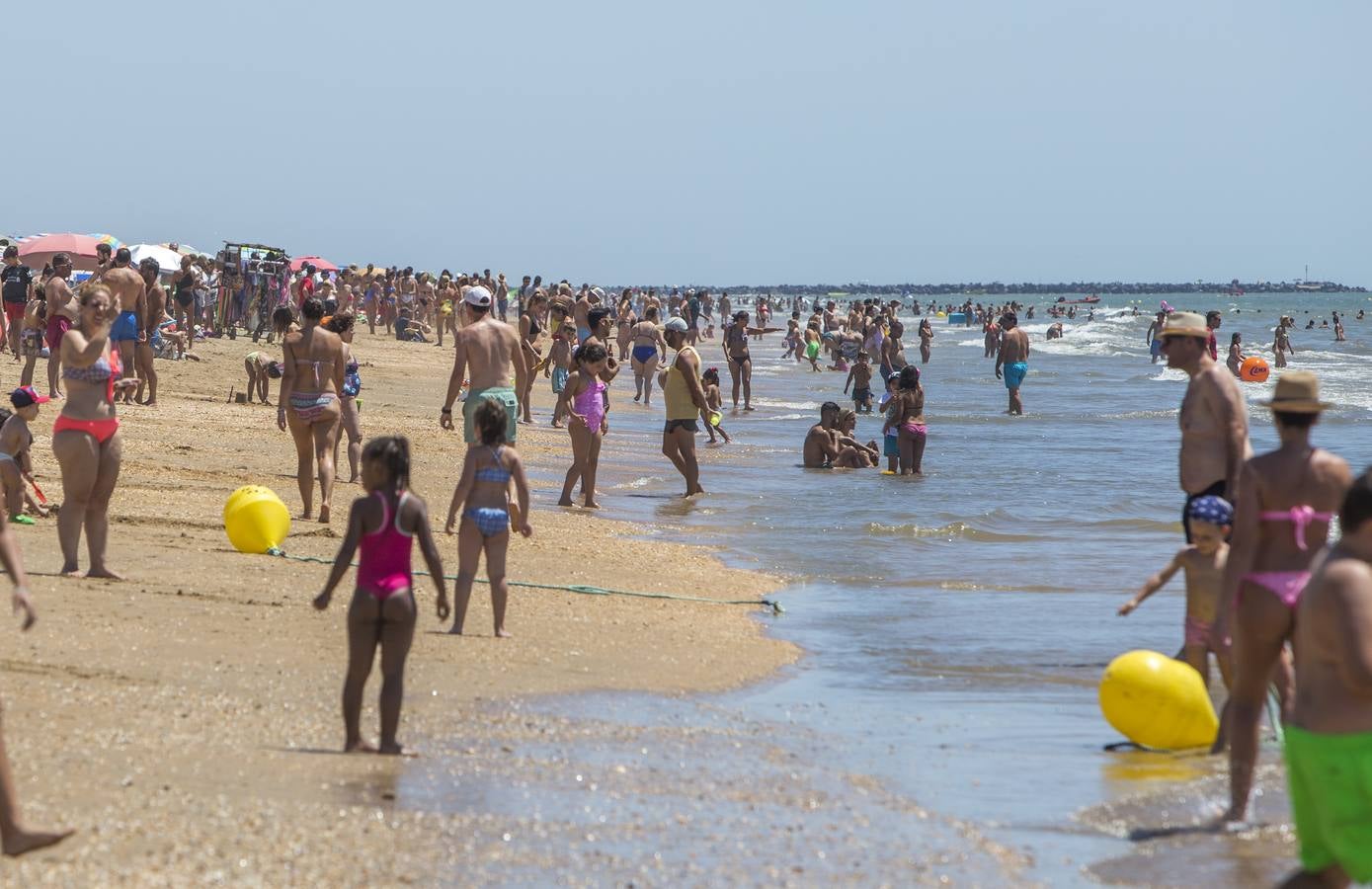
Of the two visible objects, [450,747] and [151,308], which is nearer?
[450,747]

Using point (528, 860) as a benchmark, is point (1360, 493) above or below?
above

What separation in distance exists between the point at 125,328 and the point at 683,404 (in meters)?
5.77

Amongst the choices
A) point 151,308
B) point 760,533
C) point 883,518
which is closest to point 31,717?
point 760,533

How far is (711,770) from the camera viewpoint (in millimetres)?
6133

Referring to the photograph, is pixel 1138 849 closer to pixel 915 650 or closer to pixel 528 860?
pixel 528 860

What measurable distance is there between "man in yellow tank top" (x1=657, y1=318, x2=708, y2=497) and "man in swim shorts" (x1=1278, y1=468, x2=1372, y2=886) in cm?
988

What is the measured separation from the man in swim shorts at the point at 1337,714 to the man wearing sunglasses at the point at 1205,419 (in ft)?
10.1

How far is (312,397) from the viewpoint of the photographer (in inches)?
442

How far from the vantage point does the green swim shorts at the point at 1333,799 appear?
3.92m

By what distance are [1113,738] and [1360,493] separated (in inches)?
126

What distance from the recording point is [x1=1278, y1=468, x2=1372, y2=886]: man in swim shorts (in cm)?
391

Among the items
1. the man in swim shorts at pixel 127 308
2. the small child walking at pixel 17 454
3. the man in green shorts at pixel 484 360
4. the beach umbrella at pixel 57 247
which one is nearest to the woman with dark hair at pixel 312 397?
the man in green shorts at pixel 484 360

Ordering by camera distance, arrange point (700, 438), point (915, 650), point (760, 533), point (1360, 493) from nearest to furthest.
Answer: point (1360, 493), point (915, 650), point (760, 533), point (700, 438)

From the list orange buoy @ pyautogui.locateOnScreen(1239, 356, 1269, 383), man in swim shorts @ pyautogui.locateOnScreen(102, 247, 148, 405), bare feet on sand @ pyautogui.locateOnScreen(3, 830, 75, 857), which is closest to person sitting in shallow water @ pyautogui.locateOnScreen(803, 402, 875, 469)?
man in swim shorts @ pyautogui.locateOnScreen(102, 247, 148, 405)
